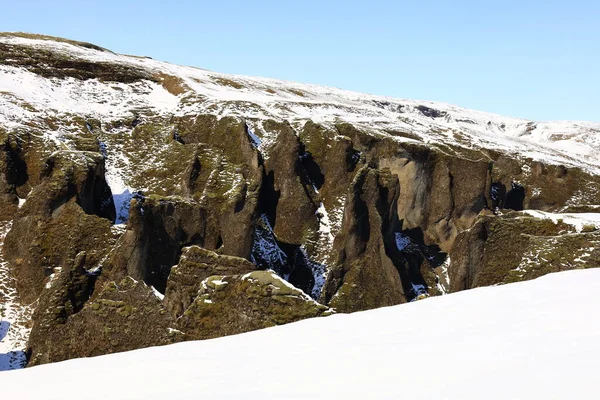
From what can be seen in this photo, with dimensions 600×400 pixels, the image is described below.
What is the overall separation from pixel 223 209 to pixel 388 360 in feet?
132

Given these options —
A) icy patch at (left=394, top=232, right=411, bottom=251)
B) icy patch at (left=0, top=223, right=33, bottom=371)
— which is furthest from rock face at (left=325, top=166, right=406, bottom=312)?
icy patch at (left=0, top=223, right=33, bottom=371)

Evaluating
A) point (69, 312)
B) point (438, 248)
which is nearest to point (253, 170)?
point (438, 248)

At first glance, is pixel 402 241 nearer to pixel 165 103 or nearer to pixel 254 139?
pixel 254 139

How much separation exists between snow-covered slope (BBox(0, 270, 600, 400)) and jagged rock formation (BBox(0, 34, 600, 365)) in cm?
516

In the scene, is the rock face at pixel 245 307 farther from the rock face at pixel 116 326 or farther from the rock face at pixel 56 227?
the rock face at pixel 56 227

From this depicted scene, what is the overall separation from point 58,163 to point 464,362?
4394cm

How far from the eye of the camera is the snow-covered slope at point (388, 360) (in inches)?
266

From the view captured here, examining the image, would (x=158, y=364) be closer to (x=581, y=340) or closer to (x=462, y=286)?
(x=581, y=340)

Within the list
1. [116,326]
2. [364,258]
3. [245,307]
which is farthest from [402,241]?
[245,307]

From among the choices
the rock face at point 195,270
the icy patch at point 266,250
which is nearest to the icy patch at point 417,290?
the icy patch at point 266,250

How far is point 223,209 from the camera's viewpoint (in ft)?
155

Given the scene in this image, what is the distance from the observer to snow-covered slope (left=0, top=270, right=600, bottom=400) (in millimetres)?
6758

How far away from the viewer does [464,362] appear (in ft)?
24.5

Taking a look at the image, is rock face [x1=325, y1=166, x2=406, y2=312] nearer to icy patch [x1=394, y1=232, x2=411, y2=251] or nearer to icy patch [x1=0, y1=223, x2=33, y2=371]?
icy patch [x1=394, y1=232, x2=411, y2=251]
